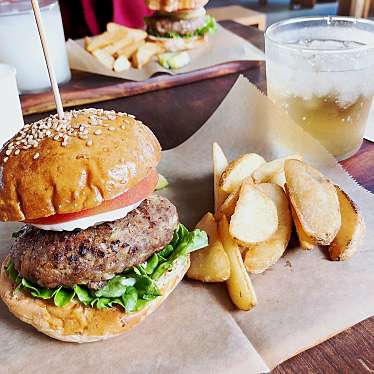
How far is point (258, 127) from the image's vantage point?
2148 mm

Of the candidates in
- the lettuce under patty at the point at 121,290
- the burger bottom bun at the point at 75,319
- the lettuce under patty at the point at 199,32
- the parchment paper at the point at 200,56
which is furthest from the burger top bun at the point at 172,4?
the burger bottom bun at the point at 75,319

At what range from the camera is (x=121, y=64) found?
3100mm

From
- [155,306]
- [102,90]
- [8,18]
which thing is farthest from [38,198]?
[8,18]

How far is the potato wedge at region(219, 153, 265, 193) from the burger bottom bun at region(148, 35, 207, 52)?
1880 millimetres

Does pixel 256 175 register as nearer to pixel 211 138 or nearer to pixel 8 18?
pixel 211 138

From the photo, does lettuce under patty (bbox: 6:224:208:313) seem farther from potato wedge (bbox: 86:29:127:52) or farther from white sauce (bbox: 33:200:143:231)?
potato wedge (bbox: 86:29:127:52)

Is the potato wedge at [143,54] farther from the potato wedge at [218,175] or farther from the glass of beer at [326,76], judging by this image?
the potato wedge at [218,175]

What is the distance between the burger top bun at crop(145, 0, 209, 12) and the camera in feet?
11.4

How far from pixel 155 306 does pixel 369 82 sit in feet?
4.13

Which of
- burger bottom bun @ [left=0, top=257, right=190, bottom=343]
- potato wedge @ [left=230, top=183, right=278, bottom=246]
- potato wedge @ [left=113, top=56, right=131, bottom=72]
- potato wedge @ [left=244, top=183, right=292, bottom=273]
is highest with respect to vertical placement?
potato wedge @ [left=230, top=183, right=278, bottom=246]

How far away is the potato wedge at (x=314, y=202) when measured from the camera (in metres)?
1.42

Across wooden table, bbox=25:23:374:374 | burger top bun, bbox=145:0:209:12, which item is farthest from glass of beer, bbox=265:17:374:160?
burger top bun, bbox=145:0:209:12

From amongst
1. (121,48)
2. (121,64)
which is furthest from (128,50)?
(121,64)

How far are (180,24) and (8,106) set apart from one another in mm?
1642
